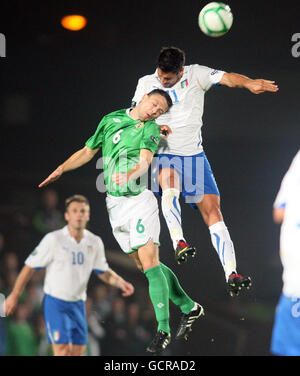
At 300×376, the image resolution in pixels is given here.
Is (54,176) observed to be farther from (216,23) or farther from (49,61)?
(216,23)

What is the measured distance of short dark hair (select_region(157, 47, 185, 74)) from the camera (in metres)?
3.85

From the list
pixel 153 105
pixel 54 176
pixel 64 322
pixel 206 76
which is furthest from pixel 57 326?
pixel 206 76

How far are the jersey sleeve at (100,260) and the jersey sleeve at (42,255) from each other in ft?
1.01

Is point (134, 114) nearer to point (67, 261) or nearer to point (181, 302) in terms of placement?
point (67, 261)

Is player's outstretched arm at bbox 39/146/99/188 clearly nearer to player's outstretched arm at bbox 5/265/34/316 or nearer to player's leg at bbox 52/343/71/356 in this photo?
player's outstretched arm at bbox 5/265/34/316

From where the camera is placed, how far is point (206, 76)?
3.96m

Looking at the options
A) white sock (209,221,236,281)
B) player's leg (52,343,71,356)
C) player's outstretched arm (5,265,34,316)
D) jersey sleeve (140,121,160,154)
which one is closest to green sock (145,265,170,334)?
white sock (209,221,236,281)

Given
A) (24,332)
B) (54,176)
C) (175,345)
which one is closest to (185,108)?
(54,176)

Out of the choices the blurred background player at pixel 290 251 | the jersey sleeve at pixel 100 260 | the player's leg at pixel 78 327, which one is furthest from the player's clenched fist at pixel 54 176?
the blurred background player at pixel 290 251

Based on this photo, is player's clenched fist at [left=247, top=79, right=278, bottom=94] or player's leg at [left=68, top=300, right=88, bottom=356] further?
player's leg at [left=68, top=300, right=88, bottom=356]

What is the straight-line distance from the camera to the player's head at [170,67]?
12.6 feet

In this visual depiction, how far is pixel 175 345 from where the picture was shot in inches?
155

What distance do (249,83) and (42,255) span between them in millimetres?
1808

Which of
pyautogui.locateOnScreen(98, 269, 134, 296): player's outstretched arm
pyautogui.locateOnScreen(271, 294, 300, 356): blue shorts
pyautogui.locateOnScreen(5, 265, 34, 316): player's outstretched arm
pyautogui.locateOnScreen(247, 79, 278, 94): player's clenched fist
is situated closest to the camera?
pyautogui.locateOnScreen(271, 294, 300, 356): blue shorts
